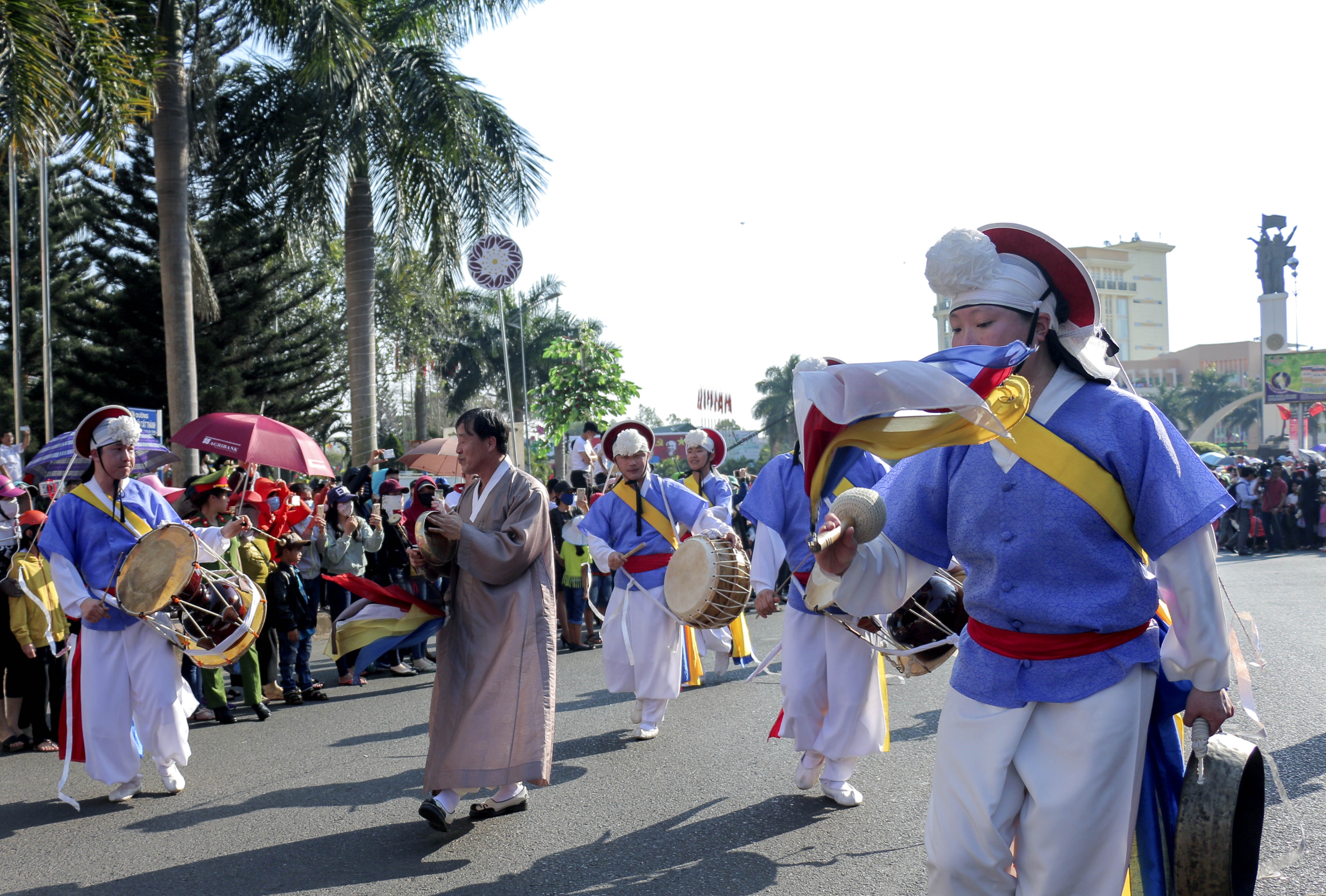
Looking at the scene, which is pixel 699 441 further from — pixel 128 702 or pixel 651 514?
pixel 128 702

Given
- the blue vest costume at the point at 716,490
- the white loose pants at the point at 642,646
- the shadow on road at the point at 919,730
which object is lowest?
the shadow on road at the point at 919,730

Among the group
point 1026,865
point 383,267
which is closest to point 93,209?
point 383,267

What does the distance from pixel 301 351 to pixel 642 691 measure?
2476 centimetres

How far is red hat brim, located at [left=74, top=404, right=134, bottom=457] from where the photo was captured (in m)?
A: 6.13

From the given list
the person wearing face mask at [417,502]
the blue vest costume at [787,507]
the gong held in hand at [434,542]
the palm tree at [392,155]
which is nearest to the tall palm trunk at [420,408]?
the palm tree at [392,155]

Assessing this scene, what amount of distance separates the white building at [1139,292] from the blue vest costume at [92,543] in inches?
5927

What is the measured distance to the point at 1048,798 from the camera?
267cm

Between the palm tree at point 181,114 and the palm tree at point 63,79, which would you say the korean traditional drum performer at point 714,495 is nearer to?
the palm tree at point 63,79

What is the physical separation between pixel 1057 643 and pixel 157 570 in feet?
15.2

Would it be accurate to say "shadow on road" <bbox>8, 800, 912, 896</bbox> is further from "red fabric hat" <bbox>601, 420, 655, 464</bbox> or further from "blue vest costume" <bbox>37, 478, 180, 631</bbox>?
"red fabric hat" <bbox>601, 420, 655, 464</bbox>

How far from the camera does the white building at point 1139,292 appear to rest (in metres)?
144

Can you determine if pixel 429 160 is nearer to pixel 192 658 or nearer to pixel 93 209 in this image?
pixel 192 658

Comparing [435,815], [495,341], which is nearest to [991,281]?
[435,815]

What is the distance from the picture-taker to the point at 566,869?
4.59 meters
